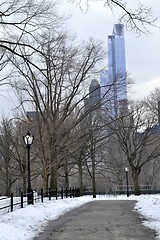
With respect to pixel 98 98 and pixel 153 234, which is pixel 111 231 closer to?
pixel 153 234

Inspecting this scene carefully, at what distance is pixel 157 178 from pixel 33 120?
4669 cm

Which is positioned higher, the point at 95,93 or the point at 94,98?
the point at 95,93

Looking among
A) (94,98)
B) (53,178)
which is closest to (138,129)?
(94,98)

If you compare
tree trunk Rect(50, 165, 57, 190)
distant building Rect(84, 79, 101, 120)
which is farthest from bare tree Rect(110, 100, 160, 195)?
tree trunk Rect(50, 165, 57, 190)

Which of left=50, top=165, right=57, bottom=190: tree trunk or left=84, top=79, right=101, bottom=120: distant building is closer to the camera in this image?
left=50, top=165, right=57, bottom=190: tree trunk

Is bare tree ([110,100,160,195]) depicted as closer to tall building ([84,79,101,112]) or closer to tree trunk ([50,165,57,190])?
tall building ([84,79,101,112])

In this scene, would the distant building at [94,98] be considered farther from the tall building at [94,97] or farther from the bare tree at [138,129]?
the bare tree at [138,129]

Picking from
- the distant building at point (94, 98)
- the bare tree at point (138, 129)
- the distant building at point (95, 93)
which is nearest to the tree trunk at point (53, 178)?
the distant building at point (94, 98)

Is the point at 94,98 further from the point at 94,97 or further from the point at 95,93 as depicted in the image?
the point at 95,93

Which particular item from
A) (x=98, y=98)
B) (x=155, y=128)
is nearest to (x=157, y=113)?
(x=155, y=128)

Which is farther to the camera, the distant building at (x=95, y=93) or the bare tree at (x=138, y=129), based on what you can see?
the bare tree at (x=138, y=129)

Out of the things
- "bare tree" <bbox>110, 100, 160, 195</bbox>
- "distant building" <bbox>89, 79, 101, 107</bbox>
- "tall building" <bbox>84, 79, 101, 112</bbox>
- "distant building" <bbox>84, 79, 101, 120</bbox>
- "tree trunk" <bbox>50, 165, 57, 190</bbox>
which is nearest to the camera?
"tree trunk" <bbox>50, 165, 57, 190</bbox>

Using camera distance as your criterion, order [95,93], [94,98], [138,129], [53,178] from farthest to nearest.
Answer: [138,129] < [94,98] < [95,93] < [53,178]

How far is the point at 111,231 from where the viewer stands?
1148 centimetres
